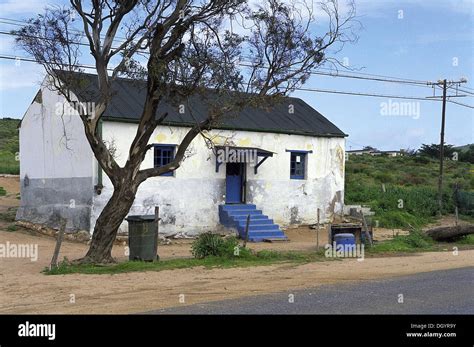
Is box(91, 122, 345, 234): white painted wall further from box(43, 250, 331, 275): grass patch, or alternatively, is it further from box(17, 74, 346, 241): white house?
box(43, 250, 331, 275): grass patch

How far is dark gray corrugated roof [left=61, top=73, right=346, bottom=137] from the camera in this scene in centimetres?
2317

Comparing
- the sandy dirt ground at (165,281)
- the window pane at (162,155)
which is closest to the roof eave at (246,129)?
the window pane at (162,155)

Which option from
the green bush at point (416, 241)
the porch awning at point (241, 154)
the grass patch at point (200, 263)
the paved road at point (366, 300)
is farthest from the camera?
the porch awning at point (241, 154)

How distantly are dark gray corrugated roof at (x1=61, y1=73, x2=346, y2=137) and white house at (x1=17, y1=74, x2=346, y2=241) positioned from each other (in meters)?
0.06

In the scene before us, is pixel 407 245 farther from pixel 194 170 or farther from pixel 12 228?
pixel 12 228

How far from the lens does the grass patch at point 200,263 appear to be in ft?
50.1

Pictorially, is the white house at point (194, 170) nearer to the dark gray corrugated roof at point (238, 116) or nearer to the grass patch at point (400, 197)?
the dark gray corrugated roof at point (238, 116)

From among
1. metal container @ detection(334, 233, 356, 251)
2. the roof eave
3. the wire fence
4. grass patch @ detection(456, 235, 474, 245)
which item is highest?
the roof eave

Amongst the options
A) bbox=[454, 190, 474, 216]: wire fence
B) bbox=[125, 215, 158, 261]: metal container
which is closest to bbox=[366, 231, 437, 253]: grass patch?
bbox=[125, 215, 158, 261]: metal container

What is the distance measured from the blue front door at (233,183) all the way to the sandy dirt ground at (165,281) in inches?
244

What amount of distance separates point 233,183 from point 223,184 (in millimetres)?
728

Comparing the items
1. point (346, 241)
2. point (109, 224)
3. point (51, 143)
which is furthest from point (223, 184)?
point (109, 224)

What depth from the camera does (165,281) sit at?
1385cm
